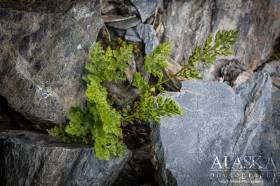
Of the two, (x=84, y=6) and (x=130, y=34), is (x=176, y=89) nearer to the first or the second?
(x=130, y=34)

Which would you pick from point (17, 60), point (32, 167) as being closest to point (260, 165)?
point (32, 167)

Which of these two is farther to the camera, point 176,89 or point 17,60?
point 176,89

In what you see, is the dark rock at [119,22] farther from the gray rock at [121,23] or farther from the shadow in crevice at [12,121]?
the shadow in crevice at [12,121]

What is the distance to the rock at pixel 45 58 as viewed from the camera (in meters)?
4.86

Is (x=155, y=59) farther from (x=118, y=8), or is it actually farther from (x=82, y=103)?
(x=118, y=8)

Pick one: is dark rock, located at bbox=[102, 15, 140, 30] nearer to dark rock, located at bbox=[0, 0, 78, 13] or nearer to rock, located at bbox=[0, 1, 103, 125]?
rock, located at bbox=[0, 1, 103, 125]

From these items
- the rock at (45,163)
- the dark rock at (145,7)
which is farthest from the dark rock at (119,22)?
the rock at (45,163)

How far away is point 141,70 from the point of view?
5656 mm

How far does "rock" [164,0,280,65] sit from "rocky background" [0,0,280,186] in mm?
168

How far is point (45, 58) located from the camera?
4.98 meters

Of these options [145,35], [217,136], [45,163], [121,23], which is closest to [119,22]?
[121,23]

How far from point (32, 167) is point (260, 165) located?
2904 millimetres

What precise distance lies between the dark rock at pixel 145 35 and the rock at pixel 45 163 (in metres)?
1.82

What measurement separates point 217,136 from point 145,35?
181 cm
